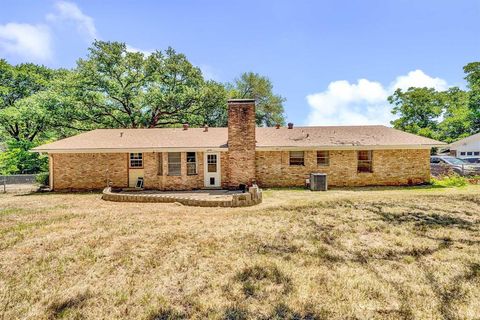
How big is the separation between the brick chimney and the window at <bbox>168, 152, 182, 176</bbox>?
2884mm

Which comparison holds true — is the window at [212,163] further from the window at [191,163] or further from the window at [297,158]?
the window at [297,158]

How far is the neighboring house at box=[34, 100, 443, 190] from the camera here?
47.8 feet

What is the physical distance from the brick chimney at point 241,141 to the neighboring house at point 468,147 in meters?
32.7

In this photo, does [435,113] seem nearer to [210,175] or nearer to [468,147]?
[468,147]

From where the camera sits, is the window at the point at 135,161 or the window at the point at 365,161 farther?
the window at the point at 365,161

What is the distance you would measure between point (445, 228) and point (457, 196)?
5.73m

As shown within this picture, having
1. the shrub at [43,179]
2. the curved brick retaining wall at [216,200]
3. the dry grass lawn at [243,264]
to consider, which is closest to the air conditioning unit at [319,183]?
the curved brick retaining wall at [216,200]

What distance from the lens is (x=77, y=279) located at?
4629mm

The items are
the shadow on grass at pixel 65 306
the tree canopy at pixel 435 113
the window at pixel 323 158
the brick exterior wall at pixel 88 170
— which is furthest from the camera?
the tree canopy at pixel 435 113

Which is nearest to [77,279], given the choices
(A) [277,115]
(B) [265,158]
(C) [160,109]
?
(B) [265,158]

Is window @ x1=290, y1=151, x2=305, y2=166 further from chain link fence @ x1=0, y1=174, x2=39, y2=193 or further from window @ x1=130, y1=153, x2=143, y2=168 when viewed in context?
chain link fence @ x1=0, y1=174, x2=39, y2=193

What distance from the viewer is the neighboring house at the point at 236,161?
1458cm

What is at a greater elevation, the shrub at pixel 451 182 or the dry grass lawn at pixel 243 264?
the shrub at pixel 451 182

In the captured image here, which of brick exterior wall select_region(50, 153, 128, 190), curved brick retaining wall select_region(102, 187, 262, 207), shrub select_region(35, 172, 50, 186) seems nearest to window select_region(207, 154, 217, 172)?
curved brick retaining wall select_region(102, 187, 262, 207)
